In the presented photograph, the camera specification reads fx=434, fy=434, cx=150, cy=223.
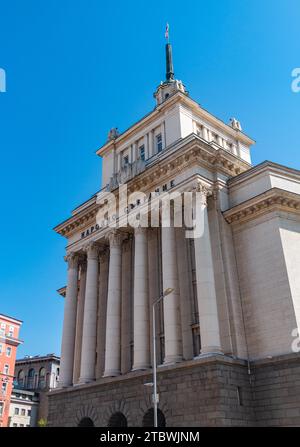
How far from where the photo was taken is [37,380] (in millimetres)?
115125

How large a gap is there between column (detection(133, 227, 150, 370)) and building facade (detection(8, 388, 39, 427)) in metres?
72.6

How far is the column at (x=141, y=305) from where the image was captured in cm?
3694

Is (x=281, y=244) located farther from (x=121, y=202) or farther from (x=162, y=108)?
(x=162, y=108)

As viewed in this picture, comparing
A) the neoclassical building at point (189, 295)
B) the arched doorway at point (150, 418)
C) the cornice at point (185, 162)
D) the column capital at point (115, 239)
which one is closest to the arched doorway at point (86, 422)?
the neoclassical building at point (189, 295)

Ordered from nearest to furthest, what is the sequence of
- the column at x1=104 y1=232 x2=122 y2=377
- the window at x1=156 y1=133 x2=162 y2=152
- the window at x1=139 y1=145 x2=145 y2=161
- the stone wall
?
the stone wall
the column at x1=104 y1=232 x2=122 y2=377
the window at x1=156 y1=133 x2=162 y2=152
the window at x1=139 y1=145 x2=145 y2=161

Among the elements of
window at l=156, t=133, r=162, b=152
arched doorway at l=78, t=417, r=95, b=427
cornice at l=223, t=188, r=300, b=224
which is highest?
window at l=156, t=133, r=162, b=152

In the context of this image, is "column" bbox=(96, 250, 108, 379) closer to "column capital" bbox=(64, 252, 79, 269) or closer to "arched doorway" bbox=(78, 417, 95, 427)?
"column capital" bbox=(64, 252, 79, 269)

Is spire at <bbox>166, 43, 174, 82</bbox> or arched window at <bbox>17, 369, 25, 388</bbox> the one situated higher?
spire at <bbox>166, 43, 174, 82</bbox>

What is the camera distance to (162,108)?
47.9 meters

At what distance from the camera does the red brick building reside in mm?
90438

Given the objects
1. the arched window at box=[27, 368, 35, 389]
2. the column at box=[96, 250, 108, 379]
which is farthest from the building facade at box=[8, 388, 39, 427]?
the column at box=[96, 250, 108, 379]

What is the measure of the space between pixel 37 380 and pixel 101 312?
7955 centimetres

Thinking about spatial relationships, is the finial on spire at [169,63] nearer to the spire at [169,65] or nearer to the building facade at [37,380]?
the spire at [169,65]

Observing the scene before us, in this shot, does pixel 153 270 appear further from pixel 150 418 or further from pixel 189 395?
pixel 189 395
